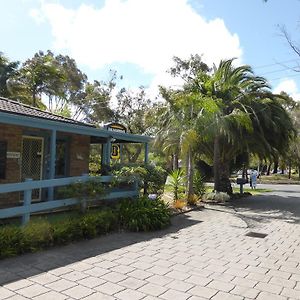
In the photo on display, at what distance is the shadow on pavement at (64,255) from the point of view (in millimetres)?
5477

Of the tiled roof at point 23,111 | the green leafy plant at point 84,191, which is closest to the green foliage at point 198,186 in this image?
the tiled roof at point 23,111

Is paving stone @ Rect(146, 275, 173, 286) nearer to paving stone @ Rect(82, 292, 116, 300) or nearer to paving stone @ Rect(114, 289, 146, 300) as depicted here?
paving stone @ Rect(114, 289, 146, 300)

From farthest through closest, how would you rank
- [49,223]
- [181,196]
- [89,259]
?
[181,196], [49,223], [89,259]

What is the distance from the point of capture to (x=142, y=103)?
33.0 meters

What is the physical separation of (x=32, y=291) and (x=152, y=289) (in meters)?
1.65

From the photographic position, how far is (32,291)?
469 centimetres

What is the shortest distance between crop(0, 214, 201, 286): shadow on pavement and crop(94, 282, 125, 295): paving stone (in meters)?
1.15

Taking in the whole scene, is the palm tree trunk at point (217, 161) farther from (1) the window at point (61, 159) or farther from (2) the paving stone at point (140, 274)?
(2) the paving stone at point (140, 274)

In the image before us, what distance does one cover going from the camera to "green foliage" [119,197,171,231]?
9086mm

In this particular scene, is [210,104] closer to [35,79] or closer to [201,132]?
[201,132]

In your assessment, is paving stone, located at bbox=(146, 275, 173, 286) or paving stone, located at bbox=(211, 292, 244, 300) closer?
paving stone, located at bbox=(211, 292, 244, 300)

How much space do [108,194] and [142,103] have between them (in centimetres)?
2367

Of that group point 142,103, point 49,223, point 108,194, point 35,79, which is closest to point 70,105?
point 142,103

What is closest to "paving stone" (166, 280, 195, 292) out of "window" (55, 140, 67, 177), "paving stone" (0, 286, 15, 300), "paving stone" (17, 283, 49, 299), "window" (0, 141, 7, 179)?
"paving stone" (17, 283, 49, 299)
